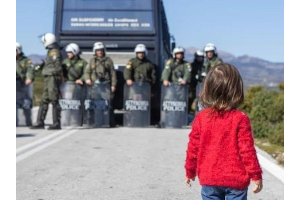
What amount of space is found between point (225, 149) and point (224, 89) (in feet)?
1.30

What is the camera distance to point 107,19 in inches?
616

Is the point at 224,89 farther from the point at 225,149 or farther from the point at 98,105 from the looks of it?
the point at 98,105

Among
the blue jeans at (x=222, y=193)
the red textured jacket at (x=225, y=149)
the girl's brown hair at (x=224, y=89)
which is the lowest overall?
the blue jeans at (x=222, y=193)

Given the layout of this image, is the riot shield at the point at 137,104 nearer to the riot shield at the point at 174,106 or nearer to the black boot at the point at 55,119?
the riot shield at the point at 174,106

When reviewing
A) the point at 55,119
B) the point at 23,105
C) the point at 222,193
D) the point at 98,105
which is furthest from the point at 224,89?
the point at 23,105

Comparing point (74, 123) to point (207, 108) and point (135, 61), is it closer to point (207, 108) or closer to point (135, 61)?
point (135, 61)

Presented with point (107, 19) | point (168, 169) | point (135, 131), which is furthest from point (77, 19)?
point (168, 169)

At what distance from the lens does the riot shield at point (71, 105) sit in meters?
14.4

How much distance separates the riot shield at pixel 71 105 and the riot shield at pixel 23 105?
1.09m

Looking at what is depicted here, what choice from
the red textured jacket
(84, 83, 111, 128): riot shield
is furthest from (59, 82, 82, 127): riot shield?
the red textured jacket

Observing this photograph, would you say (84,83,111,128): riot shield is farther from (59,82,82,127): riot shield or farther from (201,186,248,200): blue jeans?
(201,186,248,200): blue jeans

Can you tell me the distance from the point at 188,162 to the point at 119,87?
11.6 meters

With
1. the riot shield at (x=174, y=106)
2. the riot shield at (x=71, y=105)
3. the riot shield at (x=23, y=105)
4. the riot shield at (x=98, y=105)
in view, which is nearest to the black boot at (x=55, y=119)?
the riot shield at (x=71, y=105)

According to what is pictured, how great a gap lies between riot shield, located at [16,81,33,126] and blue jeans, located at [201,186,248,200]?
11581 mm
